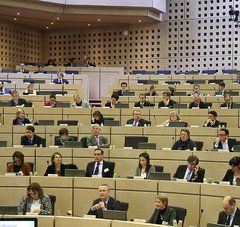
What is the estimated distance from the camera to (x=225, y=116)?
13.6m

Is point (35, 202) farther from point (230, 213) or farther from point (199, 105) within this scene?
point (199, 105)

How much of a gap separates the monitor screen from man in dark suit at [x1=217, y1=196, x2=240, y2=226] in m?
2.62

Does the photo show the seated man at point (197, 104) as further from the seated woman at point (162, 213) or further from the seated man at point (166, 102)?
the seated woman at point (162, 213)

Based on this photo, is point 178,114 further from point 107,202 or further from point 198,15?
point 198,15

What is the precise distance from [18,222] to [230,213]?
2.88 m

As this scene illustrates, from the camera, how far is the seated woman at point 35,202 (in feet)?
25.4

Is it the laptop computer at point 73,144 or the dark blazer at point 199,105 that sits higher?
the dark blazer at point 199,105

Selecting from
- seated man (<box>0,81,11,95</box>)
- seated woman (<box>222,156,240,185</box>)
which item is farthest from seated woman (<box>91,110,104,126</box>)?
seated man (<box>0,81,11,95</box>)

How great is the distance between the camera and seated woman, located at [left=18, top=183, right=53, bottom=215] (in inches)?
305

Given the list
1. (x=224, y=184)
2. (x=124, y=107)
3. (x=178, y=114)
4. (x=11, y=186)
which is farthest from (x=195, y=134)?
(x=11, y=186)

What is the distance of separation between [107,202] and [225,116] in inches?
257

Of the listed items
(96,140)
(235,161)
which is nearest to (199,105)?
(96,140)

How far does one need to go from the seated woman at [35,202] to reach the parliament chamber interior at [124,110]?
0.06 m

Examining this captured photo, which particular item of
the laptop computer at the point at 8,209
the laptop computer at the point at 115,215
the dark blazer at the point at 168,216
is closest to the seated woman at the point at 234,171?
the dark blazer at the point at 168,216
